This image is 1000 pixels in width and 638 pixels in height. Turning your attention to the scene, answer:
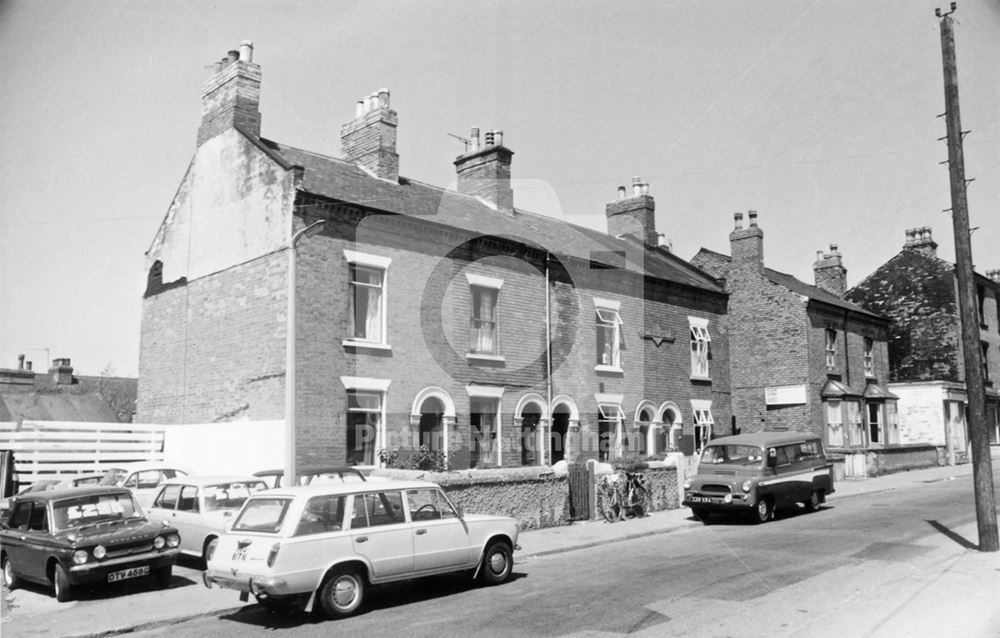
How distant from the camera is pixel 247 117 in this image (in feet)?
68.9

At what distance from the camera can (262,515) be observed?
9.98 m

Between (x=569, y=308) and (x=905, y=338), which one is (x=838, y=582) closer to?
(x=569, y=308)

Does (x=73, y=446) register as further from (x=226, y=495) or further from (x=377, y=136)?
(x=377, y=136)

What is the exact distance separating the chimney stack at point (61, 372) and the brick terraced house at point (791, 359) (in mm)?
34270

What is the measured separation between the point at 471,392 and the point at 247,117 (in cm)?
935

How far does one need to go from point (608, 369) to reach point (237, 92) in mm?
13810

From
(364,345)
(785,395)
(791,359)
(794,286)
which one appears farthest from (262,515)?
(794,286)

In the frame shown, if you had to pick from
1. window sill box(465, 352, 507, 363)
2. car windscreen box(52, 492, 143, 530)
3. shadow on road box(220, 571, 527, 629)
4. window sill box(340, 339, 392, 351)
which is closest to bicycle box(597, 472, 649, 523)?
window sill box(465, 352, 507, 363)

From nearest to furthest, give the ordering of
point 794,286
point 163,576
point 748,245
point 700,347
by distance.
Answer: point 163,576 → point 700,347 → point 748,245 → point 794,286

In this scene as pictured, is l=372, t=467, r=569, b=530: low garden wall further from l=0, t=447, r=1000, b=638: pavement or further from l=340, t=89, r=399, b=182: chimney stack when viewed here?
l=340, t=89, r=399, b=182: chimney stack

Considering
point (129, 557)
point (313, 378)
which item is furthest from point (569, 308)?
point (129, 557)

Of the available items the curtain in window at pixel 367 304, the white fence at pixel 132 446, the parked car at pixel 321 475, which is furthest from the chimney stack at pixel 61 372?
the parked car at pixel 321 475

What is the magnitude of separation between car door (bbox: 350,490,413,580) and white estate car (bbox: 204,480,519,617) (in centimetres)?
1

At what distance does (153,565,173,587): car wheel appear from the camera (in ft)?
39.1
